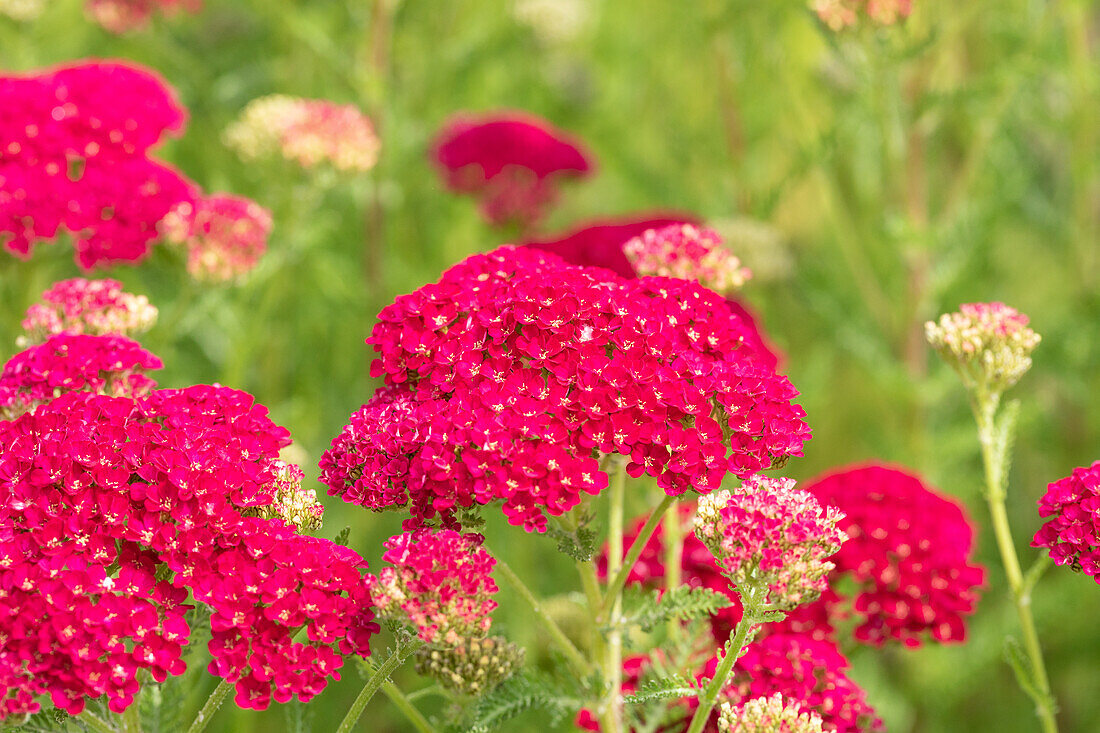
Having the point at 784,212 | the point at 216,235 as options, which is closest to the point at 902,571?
the point at 216,235

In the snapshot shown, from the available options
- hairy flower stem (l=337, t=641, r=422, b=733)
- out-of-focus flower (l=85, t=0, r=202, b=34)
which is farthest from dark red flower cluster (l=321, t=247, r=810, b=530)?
out-of-focus flower (l=85, t=0, r=202, b=34)

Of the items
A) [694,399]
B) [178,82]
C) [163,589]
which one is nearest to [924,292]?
[694,399]

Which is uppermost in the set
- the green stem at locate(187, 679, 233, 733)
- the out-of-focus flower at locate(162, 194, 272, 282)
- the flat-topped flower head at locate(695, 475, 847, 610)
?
the out-of-focus flower at locate(162, 194, 272, 282)

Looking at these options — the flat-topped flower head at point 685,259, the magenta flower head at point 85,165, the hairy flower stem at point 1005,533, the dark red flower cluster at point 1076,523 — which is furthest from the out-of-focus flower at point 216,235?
the dark red flower cluster at point 1076,523

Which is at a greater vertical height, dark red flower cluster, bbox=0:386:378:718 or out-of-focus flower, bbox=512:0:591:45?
out-of-focus flower, bbox=512:0:591:45

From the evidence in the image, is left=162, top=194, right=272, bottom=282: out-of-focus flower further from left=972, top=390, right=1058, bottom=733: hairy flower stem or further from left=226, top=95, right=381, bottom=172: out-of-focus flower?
left=972, top=390, right=1058, bottom=733: hairy flower stem

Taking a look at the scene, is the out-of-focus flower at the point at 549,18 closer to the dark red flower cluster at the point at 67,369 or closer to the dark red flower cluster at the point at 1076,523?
the dark red flower cluster at the point at 67,369
